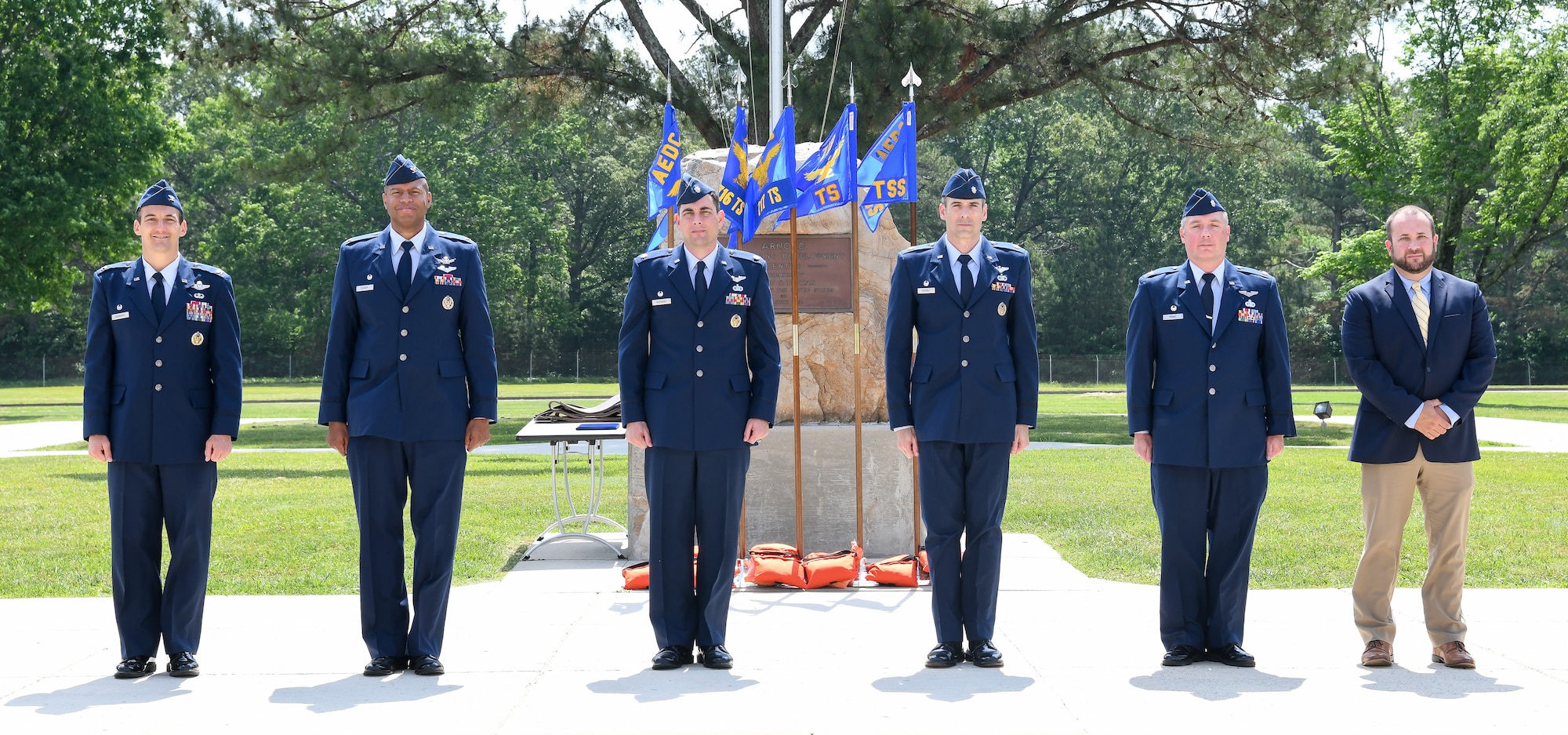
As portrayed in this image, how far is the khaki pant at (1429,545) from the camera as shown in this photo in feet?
17.9

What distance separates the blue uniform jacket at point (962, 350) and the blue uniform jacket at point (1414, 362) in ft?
4.39

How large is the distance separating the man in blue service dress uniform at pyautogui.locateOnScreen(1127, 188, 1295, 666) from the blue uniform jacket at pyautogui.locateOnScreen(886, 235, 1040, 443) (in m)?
0.51

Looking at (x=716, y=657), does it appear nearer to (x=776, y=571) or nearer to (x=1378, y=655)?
(x=776, y=571)

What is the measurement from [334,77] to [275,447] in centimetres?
547

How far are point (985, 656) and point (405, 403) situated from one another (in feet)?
8.45

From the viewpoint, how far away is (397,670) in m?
5.44

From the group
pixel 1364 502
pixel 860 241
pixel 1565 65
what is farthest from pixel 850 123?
pixel 1565 65

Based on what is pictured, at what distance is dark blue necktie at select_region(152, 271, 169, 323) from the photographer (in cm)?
539

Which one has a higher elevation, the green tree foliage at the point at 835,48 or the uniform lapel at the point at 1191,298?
the green tree foliage at the point at 835,48

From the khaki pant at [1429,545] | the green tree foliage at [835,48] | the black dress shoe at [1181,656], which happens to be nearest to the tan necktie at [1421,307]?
the khaki pant at [1429,545]

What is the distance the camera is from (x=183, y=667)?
5.31 m

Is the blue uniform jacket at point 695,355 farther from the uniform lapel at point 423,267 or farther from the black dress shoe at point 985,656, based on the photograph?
the black dress shoe at point 985,656

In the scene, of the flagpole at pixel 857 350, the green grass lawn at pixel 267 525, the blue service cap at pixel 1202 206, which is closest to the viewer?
the blue service cap at pixel 1202 206

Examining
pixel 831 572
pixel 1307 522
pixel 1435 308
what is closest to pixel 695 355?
pixel 831 572
